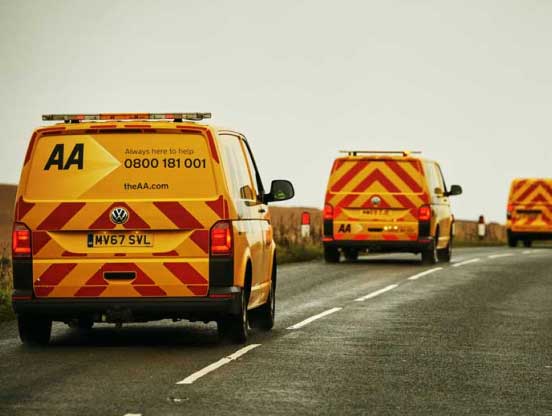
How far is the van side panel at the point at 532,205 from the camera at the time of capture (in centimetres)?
4200

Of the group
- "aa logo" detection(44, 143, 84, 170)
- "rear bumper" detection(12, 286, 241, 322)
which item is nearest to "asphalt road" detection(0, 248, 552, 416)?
"rear bumper" detection(12, 286, 241, 322)

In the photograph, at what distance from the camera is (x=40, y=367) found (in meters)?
11.6

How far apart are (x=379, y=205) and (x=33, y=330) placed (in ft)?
51.3

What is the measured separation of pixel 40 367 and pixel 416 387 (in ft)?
10.2

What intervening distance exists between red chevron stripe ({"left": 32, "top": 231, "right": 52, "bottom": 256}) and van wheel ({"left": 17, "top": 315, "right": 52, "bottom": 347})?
0.74 metres

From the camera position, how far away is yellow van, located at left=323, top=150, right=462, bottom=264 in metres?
28.2

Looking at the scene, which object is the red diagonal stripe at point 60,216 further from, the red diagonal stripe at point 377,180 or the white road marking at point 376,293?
the red diagonal stripe at point 377,180

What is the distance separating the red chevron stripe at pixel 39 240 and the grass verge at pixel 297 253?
657 inches

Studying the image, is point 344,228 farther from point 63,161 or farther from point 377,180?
point 63,161

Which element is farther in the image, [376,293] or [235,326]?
[376,293]

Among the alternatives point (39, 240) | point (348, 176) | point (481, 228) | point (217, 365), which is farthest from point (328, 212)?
point (481, 228)

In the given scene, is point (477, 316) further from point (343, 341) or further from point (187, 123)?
point (187, 123)

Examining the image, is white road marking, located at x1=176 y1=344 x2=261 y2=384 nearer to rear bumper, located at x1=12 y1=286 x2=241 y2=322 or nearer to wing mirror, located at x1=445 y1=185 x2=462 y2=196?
rear bumper, located at x1=12 y1=286 x2=241 y2=322

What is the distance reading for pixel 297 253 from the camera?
1237 inches
